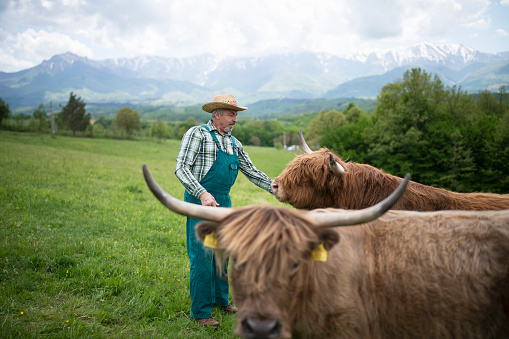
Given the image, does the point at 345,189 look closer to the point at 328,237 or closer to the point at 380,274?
the point at 380,274

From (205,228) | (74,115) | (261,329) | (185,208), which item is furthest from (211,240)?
(74,115)

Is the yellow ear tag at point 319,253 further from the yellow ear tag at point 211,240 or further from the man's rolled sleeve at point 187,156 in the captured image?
the man's rolled sleeve at point 187,156

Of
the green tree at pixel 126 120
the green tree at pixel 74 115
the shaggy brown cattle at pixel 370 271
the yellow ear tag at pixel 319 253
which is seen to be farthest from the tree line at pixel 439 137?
the green tree at pixel 74 115

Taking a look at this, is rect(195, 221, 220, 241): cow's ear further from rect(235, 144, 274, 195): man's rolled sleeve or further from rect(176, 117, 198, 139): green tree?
rect(176, 117, 198, 139): green tree

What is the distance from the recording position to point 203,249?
4570 millimetres

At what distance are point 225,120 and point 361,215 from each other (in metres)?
2.92

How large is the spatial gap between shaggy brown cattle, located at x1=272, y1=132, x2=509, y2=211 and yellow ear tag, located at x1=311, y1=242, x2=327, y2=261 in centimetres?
269

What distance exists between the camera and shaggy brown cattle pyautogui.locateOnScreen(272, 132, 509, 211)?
500 cm

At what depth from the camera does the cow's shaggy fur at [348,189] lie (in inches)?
197

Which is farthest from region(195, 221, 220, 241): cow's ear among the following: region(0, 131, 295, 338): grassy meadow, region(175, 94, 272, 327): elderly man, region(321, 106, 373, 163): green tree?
region(321, 106, 373, 163): green tree

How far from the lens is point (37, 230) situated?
24.1ft

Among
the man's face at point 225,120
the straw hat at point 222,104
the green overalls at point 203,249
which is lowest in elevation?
the green overalls at point 203,249

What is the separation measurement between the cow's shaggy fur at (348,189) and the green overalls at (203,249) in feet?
3.65

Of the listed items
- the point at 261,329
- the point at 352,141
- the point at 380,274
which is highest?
the point at 352,141
